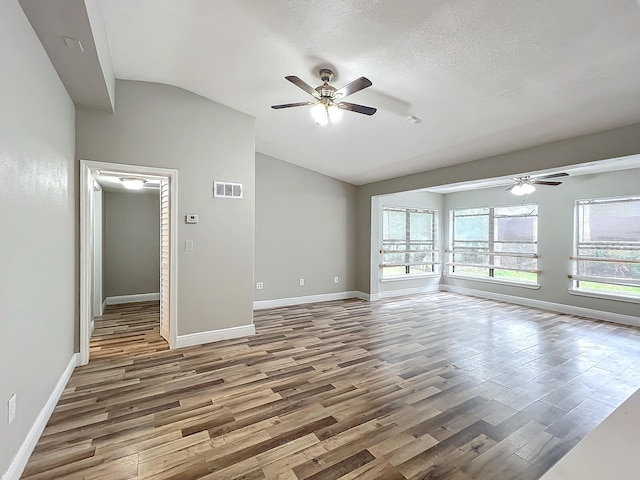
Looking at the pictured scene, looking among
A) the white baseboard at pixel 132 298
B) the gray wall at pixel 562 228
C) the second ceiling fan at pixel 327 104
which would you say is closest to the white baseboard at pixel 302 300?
the white baseboard at pixel 132 298

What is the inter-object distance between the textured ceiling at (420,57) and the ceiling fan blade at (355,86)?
408 mm

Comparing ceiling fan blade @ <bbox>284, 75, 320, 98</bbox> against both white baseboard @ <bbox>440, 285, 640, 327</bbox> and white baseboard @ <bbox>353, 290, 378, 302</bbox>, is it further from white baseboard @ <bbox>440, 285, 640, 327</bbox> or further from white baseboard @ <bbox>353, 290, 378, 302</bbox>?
white baseboard @ <bbox>440, 285, 640, 327</bbox>

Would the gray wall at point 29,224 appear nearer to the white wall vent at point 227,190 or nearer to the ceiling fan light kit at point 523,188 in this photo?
the white wall vent at point 227,190

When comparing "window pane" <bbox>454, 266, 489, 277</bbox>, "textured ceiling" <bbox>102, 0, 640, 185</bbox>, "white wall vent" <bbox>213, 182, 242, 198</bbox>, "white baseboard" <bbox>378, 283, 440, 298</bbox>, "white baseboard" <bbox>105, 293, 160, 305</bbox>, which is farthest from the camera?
"window pane" <bbox>454, 266, 489, 277</bbox>

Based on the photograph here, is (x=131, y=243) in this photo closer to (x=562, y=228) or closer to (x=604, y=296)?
(x=562, y=228)

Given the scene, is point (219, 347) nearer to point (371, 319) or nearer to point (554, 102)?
point (371, 319)

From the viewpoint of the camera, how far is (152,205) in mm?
6812

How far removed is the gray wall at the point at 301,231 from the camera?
5992mm

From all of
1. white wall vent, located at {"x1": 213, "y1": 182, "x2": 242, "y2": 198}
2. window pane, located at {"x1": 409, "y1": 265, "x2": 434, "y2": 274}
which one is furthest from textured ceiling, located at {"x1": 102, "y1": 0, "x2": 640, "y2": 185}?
window pane, located at {"x1": 409, "y1": 265, "x2": 434, "y2": 274}

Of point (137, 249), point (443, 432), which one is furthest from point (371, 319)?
point (137, 249)

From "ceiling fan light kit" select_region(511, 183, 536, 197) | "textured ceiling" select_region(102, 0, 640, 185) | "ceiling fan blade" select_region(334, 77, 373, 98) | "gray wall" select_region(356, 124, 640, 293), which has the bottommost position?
"ceiling fan light kit" select_region(511, 183, 536, 197)

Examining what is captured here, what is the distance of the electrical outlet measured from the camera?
1738 mm

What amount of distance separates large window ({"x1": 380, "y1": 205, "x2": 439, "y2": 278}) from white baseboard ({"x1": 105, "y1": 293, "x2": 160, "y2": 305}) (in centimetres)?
526

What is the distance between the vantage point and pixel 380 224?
7.11 metres
